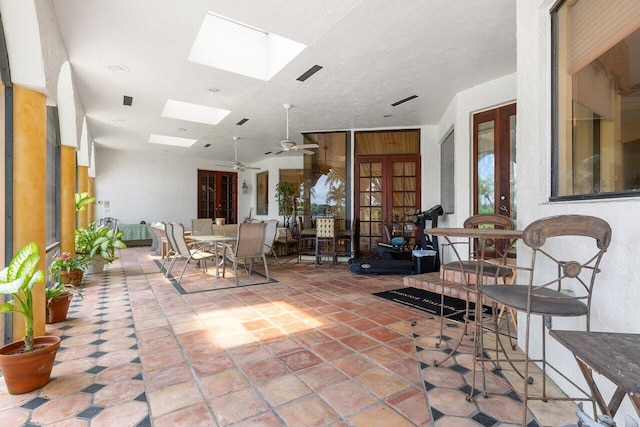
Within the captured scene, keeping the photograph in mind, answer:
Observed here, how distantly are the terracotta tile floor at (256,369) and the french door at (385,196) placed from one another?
10.8ft

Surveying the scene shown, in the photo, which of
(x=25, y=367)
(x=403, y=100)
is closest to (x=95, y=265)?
(x=25, y=367)

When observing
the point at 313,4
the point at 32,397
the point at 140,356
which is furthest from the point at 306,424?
the point at 313,4

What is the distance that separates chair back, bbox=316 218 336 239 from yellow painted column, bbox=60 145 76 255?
4091mm

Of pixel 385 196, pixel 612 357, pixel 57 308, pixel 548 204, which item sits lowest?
pixel 57 308

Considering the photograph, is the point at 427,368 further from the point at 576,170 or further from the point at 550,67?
the point at 550,67

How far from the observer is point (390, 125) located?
6.87 meters

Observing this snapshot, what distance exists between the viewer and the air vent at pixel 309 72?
408 cm

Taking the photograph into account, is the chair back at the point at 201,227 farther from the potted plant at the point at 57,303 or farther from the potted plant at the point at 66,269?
the potted plant at the point at 57,303

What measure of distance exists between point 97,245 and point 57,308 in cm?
226

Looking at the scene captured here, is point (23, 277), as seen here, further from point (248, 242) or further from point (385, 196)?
point (385, 196)

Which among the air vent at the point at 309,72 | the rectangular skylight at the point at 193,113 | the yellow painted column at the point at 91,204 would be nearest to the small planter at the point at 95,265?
the rectangular skylight at the point at 193,113

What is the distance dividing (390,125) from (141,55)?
482 cm

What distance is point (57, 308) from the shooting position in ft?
9.95

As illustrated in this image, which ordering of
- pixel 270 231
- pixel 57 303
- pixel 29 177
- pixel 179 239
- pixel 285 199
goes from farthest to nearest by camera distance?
pixel 285 199, pixel 270 231, pixel 179 239, pixel 57 303, pixel 29 177
